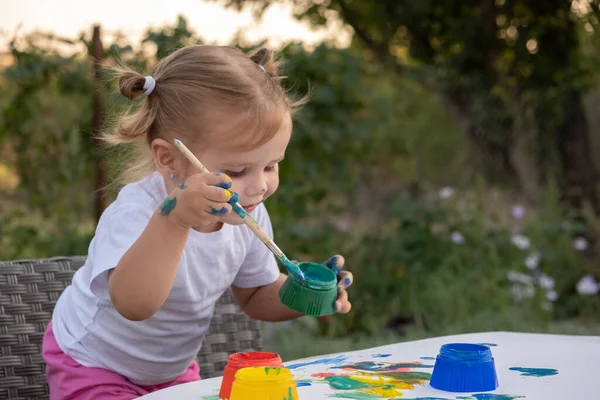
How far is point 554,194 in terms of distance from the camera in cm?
468

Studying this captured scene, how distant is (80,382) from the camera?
156 cm

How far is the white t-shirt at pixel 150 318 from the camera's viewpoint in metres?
1.58

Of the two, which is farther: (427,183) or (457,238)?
(427,183)

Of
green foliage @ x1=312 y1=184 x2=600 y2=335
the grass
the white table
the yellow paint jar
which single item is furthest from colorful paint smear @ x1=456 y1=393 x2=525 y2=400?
green foliage @ x1=312 y1=184 x2=600 y2=335

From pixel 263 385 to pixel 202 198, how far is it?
397 mm

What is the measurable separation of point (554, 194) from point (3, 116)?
10.1 feet

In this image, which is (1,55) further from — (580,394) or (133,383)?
(580,394)

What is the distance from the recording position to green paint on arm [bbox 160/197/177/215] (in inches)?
50.1

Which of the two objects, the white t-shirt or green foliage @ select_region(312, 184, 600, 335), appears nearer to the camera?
the white t-shirt

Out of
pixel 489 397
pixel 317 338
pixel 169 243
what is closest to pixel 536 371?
pixel 489 397

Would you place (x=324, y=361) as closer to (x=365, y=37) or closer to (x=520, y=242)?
(x=520, y=242)

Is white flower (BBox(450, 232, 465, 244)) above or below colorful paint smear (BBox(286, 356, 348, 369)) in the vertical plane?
below

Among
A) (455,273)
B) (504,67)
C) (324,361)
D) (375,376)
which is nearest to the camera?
(375,376)

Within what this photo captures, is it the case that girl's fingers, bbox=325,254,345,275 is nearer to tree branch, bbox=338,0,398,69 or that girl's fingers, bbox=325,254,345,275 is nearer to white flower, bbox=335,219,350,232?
white flower, bbox=335,219,350,232
